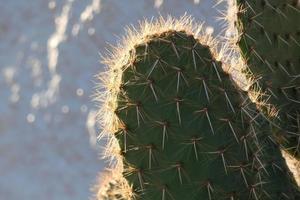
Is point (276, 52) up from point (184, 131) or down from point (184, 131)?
up

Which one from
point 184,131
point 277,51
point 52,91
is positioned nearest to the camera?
point 184,131

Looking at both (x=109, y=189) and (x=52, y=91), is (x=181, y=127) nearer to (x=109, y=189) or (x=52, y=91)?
(x=109, y=189)

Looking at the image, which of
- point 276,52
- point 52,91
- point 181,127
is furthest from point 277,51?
point 52,91

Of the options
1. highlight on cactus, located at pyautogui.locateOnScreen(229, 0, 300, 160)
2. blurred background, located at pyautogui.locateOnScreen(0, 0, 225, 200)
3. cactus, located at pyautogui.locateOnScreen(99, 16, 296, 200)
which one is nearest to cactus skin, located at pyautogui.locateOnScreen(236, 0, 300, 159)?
highlight on cactus, located at pyautogui.locateOnScreen(229, 0, 300, 160)

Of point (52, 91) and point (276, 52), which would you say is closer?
point (276, 52)

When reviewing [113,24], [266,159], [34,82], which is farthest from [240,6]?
[34,82]

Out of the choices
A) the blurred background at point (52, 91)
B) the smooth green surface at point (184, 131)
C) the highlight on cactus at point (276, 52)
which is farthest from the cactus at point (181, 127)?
the blurred background at point (52, 91)

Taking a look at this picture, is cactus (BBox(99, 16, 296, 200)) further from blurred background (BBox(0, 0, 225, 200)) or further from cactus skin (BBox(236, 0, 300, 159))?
blurred background (BBox(0, 0, 225, 200))
